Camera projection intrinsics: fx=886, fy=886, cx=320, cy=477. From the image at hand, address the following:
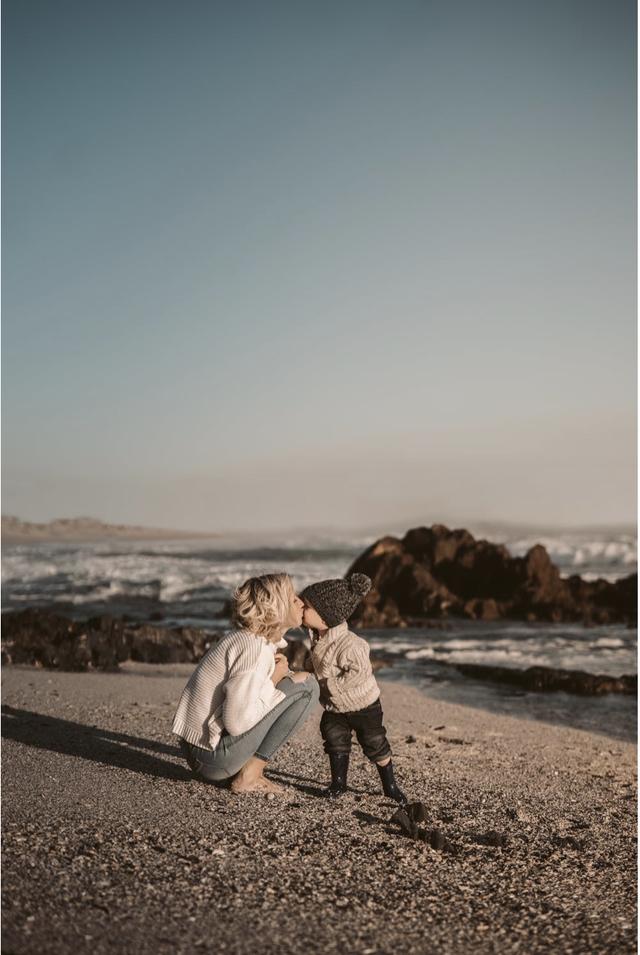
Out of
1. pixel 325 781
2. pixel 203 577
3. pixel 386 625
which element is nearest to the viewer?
pixel 325 781

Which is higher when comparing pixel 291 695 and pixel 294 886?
pixel 291 695

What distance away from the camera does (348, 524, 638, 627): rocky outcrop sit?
852 inches

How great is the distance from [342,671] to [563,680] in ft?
24.6

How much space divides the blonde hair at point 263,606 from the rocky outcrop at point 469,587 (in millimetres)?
14616

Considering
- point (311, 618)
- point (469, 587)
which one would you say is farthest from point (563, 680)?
point (469, 587)

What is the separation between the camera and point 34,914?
3496 mm

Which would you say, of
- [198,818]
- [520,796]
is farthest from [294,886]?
[520,796]

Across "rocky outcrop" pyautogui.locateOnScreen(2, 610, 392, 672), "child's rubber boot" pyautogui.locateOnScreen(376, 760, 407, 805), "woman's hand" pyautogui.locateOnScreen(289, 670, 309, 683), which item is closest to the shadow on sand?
"woman's hand" pyautogui.locateOnScreen(289, 670, 309, 683)

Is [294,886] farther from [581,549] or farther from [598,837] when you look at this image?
[581,549]

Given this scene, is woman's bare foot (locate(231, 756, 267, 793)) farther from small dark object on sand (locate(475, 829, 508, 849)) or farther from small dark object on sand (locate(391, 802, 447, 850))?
small dark object on sand (locate(475, 829, 508, 849))

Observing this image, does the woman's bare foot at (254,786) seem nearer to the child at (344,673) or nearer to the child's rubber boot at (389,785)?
the child at (344,673)

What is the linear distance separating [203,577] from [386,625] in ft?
44.4

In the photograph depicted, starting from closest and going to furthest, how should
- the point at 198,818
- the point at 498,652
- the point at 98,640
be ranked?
the point at 198,818
the point at 98,640
the point at 498,652

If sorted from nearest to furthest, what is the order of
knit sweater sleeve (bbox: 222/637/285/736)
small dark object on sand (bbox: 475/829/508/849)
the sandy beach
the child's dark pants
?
the sandy beach, small dark object on sand (bbox: 475/829/508/849), knit sweater sleeve (bbox: 222/637/285/736), the child's dark pants
